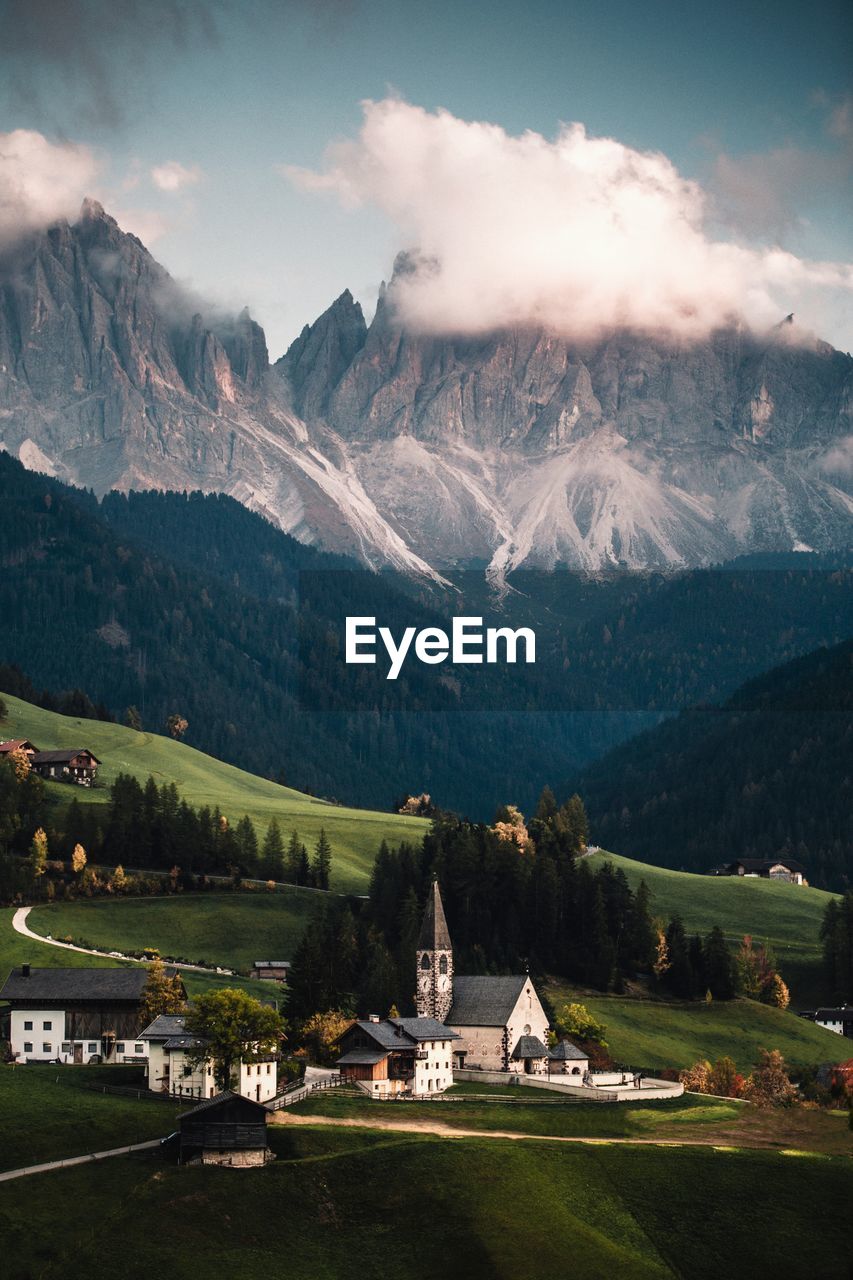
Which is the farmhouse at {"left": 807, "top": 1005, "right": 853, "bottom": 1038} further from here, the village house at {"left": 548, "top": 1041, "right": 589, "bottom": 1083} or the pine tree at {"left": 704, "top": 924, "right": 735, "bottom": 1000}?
the village house at {"left": 548, "top": 1041, "right": 589, "bottom": 1083}

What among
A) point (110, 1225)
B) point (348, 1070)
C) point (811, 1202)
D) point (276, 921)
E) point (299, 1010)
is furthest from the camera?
point (276, 921)

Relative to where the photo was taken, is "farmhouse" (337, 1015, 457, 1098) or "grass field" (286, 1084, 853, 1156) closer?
"grass field" (286, 1084, 853, 1156)

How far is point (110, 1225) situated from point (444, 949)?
5839cm

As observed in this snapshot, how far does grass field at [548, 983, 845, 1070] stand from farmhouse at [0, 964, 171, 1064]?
37892 mm

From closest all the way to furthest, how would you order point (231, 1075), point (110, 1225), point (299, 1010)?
1. point (110, 1225)
2. point (231, 1075)
3. point (299, 1010)

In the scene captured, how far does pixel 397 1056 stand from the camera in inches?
4983

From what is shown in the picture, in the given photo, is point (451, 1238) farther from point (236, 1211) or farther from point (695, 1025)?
point (695, 1025)

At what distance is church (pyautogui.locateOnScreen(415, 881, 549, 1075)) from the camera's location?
14000 cm

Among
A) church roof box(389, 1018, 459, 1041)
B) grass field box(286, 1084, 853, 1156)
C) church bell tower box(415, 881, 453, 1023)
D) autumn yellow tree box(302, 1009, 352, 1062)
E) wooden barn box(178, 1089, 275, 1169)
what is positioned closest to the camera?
wooden barn box(178, 1089, 275, 1169)

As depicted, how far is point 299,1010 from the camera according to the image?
456ft

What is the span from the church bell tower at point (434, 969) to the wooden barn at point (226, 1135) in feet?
136

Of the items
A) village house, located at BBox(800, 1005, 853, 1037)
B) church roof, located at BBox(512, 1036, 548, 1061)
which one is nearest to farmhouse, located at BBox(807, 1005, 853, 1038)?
village house, located at BBox(800, 1005, 853, 1037)

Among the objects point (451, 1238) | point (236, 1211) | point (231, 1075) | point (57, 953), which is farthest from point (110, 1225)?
point (57, 953)

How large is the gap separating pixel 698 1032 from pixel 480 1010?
3241 centimetres
